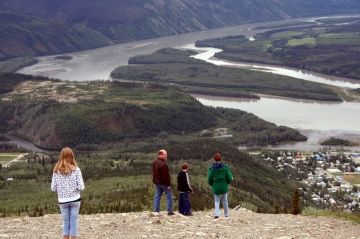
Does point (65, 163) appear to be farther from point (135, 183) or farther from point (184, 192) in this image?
point (135, 183)

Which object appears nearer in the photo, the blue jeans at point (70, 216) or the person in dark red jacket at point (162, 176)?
the blue jeans at point (70, 216)

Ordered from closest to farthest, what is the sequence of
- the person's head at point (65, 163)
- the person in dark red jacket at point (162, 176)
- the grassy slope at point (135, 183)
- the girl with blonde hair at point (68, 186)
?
the person's head at point (65, 163), the girl with blonde hair at point (68, 186), the person in dark red jacket at point (162, 176), the grassy slope at point (135, 183)

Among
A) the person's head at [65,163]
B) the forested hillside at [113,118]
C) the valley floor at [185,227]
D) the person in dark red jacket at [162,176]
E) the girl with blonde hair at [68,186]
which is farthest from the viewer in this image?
the forested hillside at [113,118]

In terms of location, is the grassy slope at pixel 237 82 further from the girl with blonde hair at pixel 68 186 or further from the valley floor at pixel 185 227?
the girl with blonde hair at pixel 68 186

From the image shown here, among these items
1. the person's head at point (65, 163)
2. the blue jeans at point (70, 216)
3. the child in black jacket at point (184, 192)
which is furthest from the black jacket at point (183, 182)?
the person's head at point (65, 163)

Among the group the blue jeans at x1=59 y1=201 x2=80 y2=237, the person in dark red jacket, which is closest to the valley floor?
the person in dark red jacket

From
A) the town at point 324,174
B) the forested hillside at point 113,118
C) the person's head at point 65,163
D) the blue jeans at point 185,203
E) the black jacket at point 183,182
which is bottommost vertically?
the town at point 324,174

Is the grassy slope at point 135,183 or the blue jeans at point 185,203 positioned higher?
the blue jeans at point 185,203
